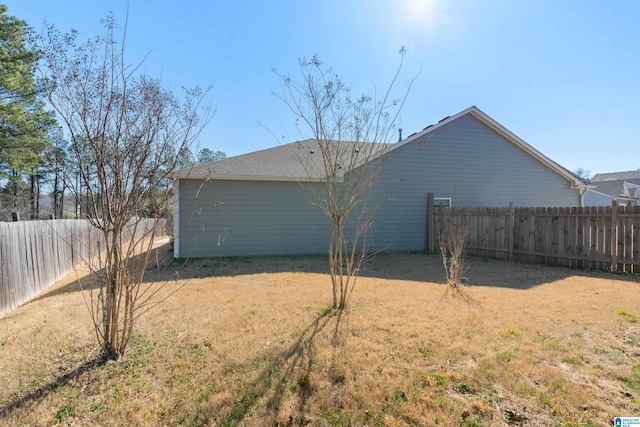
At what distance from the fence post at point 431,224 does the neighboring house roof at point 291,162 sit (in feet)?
7.48

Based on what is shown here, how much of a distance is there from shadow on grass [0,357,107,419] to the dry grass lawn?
0.02m

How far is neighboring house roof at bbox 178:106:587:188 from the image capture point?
9750 mm

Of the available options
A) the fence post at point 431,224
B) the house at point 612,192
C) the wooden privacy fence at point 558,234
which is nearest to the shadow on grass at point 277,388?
the wooden privacy fence at point 558,234

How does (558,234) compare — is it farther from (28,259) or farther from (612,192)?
(612,192)

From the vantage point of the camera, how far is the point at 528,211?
9.10 meters

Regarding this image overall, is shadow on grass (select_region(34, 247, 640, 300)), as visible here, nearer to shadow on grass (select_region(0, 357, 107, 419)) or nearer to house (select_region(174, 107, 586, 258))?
house (select_region(174, 107, 586, 258))

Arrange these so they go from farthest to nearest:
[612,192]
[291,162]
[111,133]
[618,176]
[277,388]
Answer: [618,176] → [612,192] → [291,162] → [111,133] → [277,388]

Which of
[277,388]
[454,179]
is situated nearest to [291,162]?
[454,179]

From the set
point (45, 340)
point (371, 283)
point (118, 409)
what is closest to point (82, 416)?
point (118, 409)

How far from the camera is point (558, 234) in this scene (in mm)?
8391

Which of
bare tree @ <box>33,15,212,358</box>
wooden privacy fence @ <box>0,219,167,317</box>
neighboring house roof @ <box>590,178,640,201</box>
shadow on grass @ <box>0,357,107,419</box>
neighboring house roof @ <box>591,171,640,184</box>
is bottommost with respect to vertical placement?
shadow on grass @ <box>0,357,107,419</box>

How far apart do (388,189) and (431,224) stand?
220 centimetres

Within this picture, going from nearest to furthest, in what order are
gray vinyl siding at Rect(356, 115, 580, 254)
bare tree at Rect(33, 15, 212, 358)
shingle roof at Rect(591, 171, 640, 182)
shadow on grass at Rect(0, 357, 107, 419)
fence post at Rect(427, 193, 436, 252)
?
shadow on grass at Rect(0, 357, 107, 419) → bare tree at Rect(33, 15, 212, 358) → gray vinyl siding at Rect(356, 115, 580, 254) → fence post at Rect(427, 193, 436, 252) → shingle roof at Rect(591, 171, 640, 182)

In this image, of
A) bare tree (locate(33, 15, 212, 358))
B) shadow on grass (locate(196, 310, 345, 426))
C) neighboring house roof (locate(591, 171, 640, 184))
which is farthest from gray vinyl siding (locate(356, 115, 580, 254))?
neighboring house roof (locate(591, 171, 640, 184))
